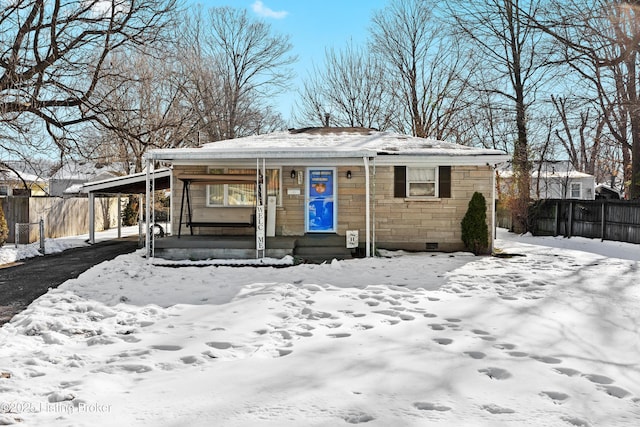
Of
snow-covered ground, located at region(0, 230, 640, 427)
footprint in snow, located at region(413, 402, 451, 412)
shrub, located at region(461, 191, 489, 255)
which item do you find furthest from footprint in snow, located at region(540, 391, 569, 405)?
shrub, located at region(461, 191, 489, 255)

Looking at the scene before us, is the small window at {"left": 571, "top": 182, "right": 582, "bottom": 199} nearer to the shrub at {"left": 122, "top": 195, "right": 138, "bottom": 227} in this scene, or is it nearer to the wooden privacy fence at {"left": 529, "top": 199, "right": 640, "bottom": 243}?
the wooden privacy fence at {"left": 529, "top": 199, "right": 640, "bottom": 243}

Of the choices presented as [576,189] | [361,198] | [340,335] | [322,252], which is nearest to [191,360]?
[340,335]

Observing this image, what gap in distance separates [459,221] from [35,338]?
396 inches

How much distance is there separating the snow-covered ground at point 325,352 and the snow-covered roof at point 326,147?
3.16m

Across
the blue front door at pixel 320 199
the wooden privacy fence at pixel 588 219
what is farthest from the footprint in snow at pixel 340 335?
the wooden privacy fence at pixel 588 219

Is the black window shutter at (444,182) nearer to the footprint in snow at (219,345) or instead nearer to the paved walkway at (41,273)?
the footprint in snow at (219,345)

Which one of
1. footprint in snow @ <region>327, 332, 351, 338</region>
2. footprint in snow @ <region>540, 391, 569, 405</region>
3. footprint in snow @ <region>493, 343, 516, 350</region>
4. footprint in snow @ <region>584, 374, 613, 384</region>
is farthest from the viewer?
footprint in snow @ <region>327, 332, 351, 338</region>

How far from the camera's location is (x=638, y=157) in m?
17.2

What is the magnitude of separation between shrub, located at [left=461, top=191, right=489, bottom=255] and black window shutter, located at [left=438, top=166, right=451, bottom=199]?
2.16ft

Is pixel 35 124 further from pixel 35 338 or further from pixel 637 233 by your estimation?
pixel 637 233

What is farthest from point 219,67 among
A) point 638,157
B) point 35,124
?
point 638,157

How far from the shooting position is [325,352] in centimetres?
427

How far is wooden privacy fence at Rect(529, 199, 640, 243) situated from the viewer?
1401 cm

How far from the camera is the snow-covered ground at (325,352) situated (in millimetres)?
3062
